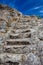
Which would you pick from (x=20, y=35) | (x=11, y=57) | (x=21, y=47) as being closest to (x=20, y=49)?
(x=21, y=47)

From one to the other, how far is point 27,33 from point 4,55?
2437mm

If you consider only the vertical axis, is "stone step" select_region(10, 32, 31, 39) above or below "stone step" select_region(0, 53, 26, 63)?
above

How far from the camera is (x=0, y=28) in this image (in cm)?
1112

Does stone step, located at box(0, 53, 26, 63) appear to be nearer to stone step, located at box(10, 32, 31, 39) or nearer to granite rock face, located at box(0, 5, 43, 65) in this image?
granite rock face, located at box(0, 5, 43, 65)

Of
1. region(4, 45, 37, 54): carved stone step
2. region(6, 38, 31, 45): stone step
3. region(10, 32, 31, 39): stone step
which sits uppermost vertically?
region(10, 32, 31, 39): stone step

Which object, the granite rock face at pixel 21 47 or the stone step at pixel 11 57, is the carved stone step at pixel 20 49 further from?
the stone step at pixel 11 57

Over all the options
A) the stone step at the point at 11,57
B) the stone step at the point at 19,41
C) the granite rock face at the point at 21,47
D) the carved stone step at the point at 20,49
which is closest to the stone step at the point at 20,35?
the granite rock face at the point at 21,47

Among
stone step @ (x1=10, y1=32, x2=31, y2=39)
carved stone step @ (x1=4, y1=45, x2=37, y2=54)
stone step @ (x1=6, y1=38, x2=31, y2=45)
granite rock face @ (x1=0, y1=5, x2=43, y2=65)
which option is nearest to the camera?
granite rock face @ (x1=0, y1=5, x2=43, y2=65)

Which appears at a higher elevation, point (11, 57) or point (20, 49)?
point (20, 49)

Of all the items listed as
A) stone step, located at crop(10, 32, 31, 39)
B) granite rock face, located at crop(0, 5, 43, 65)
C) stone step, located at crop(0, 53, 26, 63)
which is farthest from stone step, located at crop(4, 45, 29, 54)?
stone step, located at crop(10, 32, 31, 39)

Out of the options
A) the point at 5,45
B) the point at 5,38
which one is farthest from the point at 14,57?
the point at 5,38

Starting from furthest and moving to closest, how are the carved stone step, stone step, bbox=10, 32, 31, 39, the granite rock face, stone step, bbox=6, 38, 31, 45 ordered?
stone step, bbox=10, 32, 31, 39, stone step, bbox=6, 38, 31, 45, the carved stone step, the granite rock face

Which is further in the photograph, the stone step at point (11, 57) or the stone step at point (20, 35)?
the stone step at point (20, 35)

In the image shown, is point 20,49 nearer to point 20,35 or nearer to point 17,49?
point 17,49
